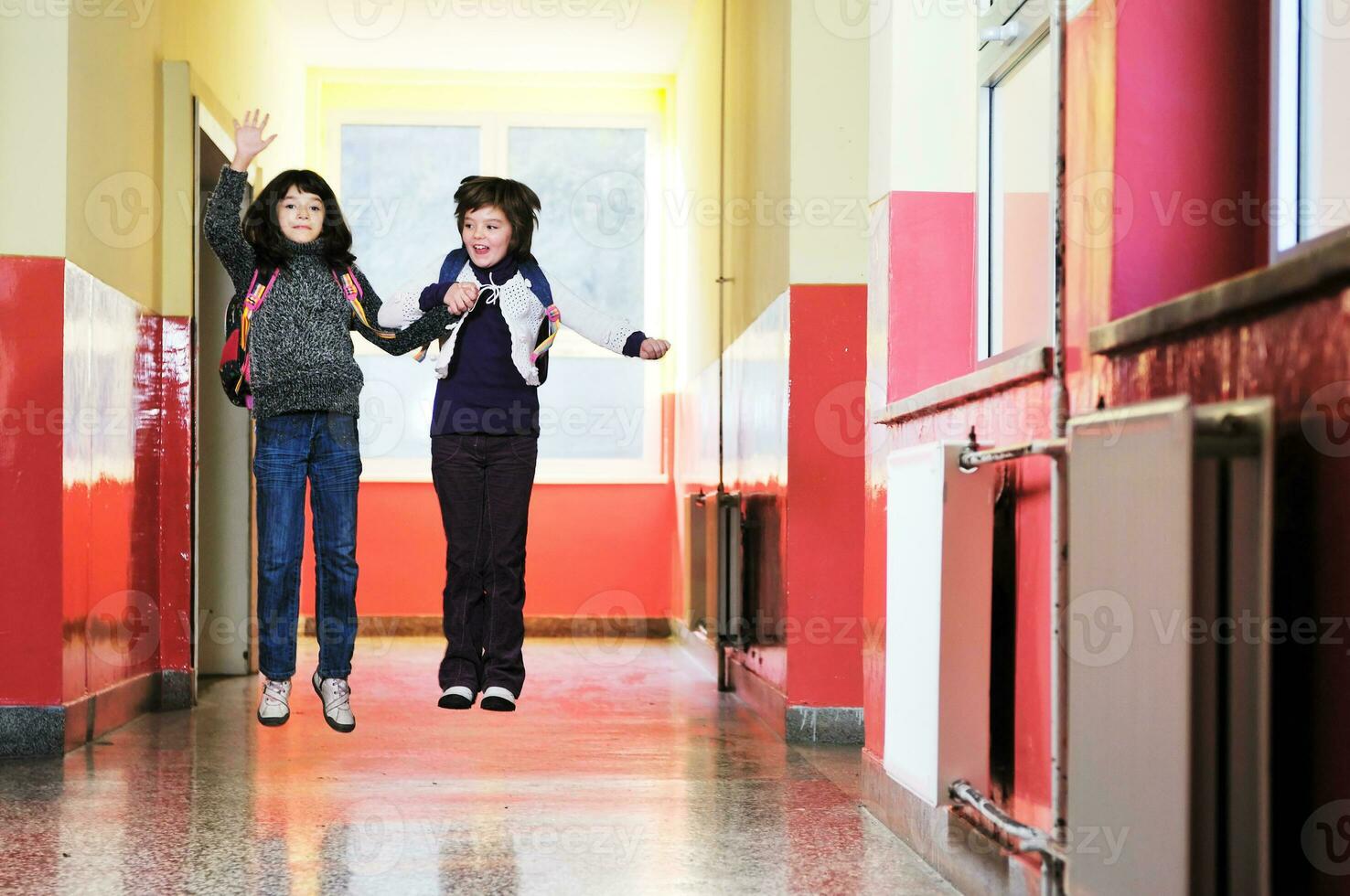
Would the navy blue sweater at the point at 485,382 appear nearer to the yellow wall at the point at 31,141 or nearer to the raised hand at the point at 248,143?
the raised hand at the point at 248,143

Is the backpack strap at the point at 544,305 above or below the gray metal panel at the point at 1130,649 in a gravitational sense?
above

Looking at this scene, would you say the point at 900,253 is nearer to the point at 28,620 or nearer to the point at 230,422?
the point at 28,620

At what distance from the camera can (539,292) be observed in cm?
303

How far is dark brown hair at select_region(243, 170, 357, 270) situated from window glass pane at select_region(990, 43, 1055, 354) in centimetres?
137

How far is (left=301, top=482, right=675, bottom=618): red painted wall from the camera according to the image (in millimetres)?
8078

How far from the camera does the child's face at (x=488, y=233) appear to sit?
9.83 feet

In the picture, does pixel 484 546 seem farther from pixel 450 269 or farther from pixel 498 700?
pixel 450 269

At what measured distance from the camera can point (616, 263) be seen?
27.8 feet

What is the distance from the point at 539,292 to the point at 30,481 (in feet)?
5.71

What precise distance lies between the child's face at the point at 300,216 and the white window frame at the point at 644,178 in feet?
17.9

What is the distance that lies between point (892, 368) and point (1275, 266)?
1.65 meters

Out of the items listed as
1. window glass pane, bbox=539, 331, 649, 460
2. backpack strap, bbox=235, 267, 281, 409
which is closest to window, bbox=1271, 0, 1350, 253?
backpack strap, bbox=235, 267, 281, 409

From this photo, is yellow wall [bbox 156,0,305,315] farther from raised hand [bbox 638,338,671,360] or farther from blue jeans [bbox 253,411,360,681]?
raised hand [bbox 638,338,671,360]

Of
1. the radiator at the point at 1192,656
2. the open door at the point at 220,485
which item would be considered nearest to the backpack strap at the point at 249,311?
the radiator at the point at 1192,656
